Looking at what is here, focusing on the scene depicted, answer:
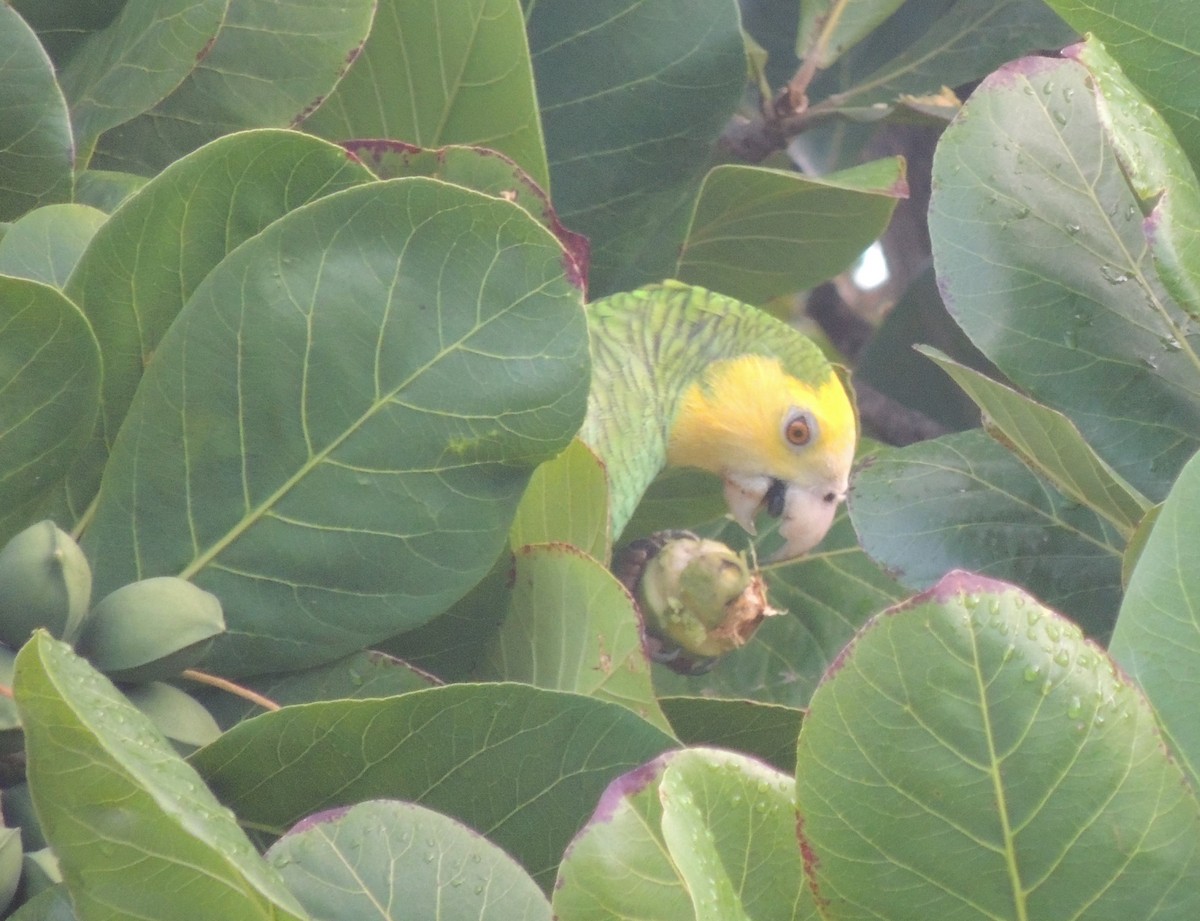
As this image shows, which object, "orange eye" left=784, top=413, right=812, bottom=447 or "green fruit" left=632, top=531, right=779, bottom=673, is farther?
"orange eye" left=784, top=413, right=812, bottom=447

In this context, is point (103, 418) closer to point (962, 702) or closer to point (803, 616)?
point (962, 702)

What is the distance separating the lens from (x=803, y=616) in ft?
5.05

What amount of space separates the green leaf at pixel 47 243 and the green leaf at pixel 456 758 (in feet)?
1.09

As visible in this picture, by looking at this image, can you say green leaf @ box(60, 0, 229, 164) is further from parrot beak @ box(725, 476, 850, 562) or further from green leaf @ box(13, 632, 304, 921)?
parrot beak @ box(725, 476, 850, 562)

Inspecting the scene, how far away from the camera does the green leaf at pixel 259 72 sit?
103 centimetres

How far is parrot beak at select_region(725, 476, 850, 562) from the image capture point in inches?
64.9

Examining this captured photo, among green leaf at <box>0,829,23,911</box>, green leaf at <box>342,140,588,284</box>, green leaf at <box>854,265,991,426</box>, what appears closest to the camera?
green leaf at <box>0,829,23,911</box>

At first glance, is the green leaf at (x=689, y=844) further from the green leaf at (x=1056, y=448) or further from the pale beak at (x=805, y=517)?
the pale beak at (x=805, y=517)

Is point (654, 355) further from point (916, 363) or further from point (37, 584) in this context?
point (37, 584)

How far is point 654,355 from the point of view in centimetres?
175

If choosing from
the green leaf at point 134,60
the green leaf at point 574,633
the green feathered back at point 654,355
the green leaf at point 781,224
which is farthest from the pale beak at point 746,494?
the green leaf at point 134,60

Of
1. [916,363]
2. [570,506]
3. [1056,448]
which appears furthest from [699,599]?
[916,363]

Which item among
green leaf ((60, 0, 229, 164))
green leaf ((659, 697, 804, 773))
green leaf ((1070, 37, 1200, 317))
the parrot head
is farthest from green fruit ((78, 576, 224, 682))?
the parrot head

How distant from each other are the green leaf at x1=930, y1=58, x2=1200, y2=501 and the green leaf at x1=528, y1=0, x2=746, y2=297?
437mm
